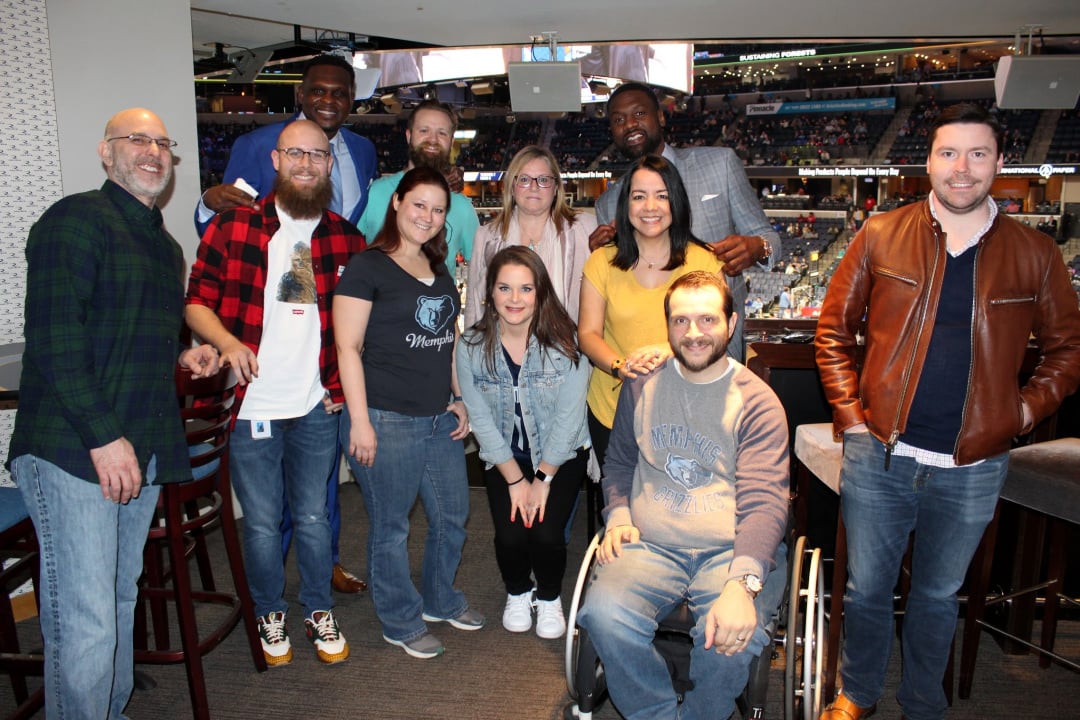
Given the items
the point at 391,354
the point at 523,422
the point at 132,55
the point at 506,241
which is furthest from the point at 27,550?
the point at 132,55

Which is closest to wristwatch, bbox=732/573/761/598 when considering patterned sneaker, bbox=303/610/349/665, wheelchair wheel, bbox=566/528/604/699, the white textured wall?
wheelchair wheel, bbox=566/528/604/699

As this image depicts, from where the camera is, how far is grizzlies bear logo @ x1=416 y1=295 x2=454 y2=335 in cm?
250

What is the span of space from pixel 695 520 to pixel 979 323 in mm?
837

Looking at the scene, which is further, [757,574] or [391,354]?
[391,354]

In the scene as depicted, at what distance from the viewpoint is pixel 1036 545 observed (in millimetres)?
2721

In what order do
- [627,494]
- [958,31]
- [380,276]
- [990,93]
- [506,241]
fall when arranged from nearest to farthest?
[627,494]
[380,276]
[506,241]
[958,31]
[990,93]

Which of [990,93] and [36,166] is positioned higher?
[990,93]

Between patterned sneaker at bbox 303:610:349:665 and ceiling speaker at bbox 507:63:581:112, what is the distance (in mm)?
4941

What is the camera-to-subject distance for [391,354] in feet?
8.18

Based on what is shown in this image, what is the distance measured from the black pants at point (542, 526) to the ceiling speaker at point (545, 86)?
4.57 metres

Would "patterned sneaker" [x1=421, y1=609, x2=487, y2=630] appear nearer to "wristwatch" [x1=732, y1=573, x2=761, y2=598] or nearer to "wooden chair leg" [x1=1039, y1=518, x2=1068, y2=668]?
"wristwatch" [x1=732, y1=573, x2=761, y2=598]

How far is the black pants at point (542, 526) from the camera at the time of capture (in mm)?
2727

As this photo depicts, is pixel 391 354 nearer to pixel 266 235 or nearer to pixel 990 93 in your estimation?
pixel 266 235

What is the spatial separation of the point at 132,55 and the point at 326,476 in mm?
2055
